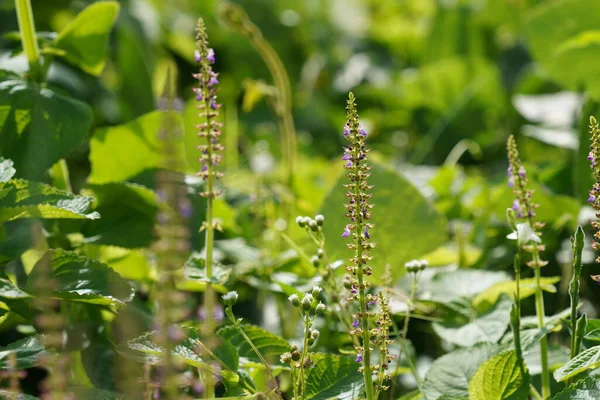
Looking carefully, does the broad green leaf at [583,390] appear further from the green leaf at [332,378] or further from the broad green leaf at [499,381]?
the green leaf at [332,378]

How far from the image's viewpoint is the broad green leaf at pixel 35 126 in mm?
942

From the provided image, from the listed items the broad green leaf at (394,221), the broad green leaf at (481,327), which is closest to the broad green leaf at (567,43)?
the broad green leaf at (394,221)

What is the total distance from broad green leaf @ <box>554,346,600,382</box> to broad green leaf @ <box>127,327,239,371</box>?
0.29 metres

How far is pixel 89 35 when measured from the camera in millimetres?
1100

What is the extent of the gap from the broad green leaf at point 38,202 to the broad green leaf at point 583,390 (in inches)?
19.0

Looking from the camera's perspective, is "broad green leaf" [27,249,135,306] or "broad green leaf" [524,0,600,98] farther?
"broad green leaf" [524,0,600,98]

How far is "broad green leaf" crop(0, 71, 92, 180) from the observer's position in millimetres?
942

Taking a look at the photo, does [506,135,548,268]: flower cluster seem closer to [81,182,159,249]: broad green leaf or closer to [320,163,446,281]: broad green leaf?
[320,163,446,281]: broad green leaf

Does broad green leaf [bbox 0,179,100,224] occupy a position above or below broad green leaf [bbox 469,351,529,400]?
above

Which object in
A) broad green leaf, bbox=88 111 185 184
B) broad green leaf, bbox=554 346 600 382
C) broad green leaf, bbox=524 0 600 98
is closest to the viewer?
broad green leaf, bbox=554 346 600 382

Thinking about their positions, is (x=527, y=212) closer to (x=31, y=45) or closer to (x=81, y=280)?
(x=81, y=280)

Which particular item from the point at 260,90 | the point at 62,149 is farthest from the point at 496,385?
the point at 260,90

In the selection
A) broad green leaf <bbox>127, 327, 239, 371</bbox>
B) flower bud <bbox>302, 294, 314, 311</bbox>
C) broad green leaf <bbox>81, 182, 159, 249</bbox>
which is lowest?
broad green leaf <bbox>127, 327, 239, 371</bbox>

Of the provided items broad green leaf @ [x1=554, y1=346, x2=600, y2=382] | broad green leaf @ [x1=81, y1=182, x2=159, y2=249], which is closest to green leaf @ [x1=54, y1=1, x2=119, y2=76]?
broad green leaf @ [x1=81, y1=182, x2=159, y2=249]
